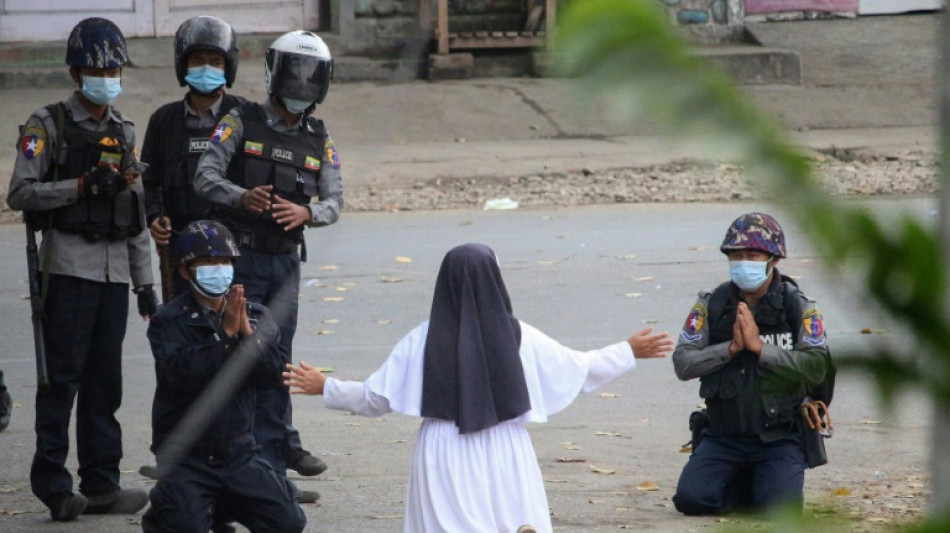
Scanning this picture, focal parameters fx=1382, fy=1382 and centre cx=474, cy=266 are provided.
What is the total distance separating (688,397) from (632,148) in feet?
26.1

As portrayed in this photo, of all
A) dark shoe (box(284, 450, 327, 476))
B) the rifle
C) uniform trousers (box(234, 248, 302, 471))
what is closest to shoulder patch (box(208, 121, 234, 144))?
uniform trousers (box(234, 248, 302, 471))

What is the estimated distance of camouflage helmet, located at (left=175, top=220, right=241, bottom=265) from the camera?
4.89 m

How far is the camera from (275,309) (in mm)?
5770

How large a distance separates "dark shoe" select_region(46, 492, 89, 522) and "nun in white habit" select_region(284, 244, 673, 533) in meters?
1.14

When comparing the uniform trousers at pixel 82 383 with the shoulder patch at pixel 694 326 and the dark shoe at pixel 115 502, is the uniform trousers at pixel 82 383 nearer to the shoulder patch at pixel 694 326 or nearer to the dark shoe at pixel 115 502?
the dark shoe at pixel 115 502

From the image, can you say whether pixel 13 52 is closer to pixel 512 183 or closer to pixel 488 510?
Result: pixel 512 183

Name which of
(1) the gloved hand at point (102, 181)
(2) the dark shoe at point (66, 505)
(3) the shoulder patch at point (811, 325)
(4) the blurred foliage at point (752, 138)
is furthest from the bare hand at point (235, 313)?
(4) the blurred foliage at point (752, 138)

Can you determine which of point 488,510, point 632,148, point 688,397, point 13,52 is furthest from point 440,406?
point 13,52

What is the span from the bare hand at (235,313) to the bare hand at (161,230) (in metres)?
1.10

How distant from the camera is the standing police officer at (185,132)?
585 centimetres

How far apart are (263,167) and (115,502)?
1.47 metres

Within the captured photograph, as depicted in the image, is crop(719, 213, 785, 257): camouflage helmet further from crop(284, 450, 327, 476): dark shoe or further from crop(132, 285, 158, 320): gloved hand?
crop(132, 285, 158, 320): gloved hand

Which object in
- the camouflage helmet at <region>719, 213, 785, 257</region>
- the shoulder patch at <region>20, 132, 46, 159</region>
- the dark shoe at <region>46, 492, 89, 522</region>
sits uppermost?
the shoulder patch at <region>20, 132, 46, 159</region>

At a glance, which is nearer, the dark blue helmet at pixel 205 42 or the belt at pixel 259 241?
the belt at pixel 259 241
